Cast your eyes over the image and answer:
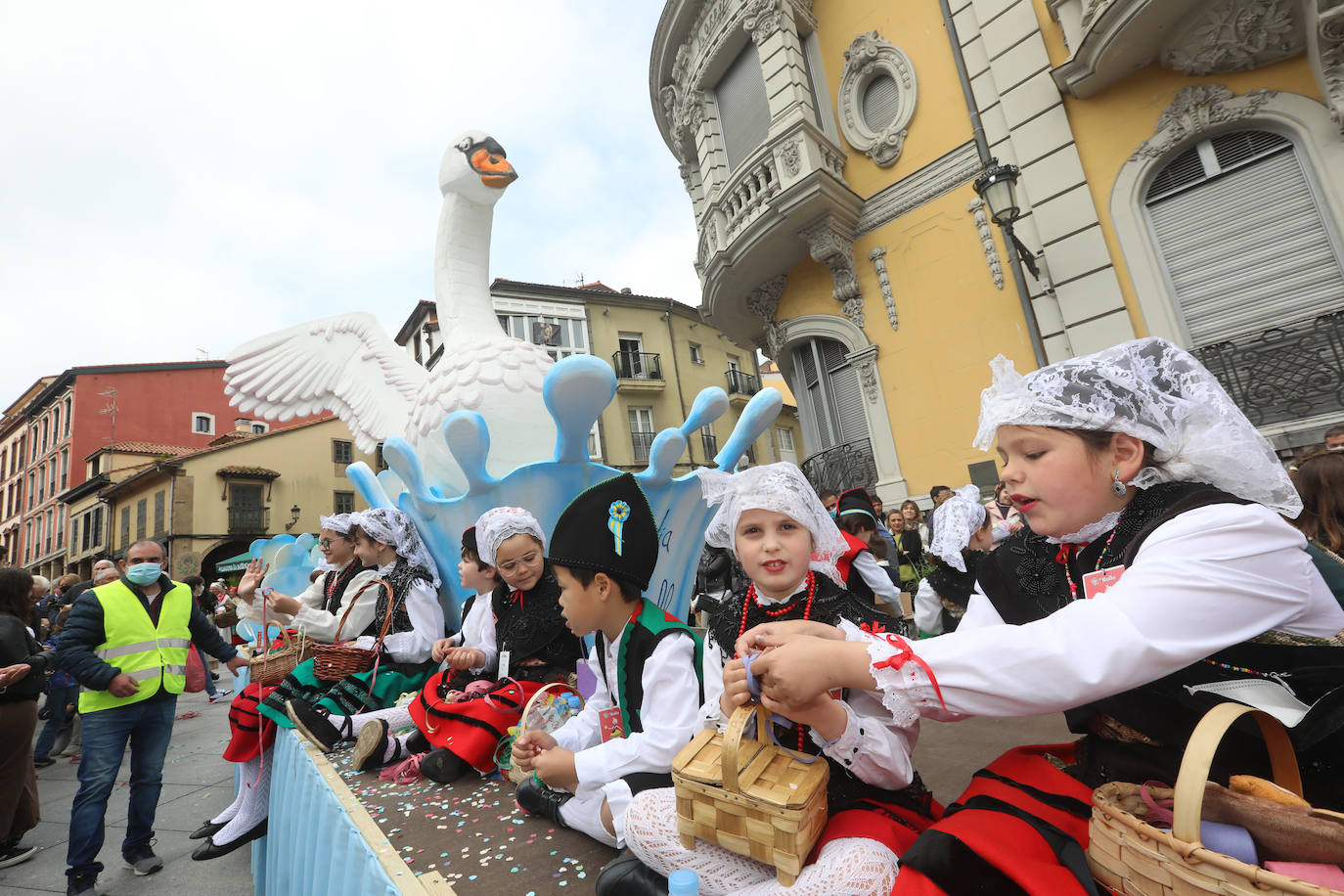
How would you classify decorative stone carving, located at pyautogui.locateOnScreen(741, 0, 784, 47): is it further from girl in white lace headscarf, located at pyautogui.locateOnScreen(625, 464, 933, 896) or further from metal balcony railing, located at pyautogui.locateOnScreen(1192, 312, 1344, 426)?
girl in white lace headscarf, located at pyautogui.locateOnScreen(625, 464, 933, 896)

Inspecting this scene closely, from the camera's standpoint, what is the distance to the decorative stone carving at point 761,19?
26.8ft

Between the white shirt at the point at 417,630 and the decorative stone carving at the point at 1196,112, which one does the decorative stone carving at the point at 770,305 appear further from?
the white shirt at the point at 417,630

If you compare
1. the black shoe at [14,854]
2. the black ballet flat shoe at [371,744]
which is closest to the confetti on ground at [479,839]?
the black ballet flat shoe at [371,744]

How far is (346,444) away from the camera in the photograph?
2497cm

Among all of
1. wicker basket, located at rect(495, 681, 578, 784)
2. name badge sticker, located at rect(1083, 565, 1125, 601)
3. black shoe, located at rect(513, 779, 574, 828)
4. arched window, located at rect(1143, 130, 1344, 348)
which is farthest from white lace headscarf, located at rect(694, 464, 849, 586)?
arched window, located at rect(1143, 130, 1344, 348)

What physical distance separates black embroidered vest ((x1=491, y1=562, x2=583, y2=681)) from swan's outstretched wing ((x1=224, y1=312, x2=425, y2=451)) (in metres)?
2.42

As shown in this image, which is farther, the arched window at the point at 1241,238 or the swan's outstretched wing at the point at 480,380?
the arched window at the point at 1241,238

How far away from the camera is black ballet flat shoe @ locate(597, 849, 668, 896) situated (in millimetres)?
1391

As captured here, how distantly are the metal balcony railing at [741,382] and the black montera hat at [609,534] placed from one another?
21423 mm

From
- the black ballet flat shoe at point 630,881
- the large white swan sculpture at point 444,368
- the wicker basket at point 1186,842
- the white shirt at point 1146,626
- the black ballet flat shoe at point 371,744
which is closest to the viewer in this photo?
the wicker basket at point 1186,842

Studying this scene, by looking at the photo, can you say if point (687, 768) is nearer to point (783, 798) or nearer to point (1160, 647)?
point (783, 798)

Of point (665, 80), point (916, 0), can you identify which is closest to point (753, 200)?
point (916, 0)

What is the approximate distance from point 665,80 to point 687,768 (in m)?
11.9

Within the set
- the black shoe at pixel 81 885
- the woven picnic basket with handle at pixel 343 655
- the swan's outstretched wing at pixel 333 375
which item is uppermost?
the swan's outstretched wing at pixel 333 375
